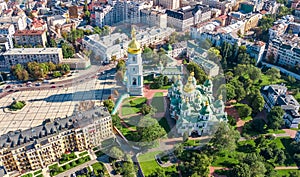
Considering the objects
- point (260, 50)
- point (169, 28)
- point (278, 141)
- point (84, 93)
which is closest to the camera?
point (278, 141)

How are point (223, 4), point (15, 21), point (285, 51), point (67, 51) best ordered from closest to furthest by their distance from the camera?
point (285, 51), point (67, 51), point (15, 21), point (223, 4)

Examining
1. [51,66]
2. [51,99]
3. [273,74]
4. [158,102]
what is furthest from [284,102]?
[51,66]

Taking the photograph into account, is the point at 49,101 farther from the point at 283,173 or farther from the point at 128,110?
the point at 283,173

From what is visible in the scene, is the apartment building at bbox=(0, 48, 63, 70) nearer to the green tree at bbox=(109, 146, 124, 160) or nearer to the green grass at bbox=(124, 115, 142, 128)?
the green grass at bbox=(124, 115, 142, 128)

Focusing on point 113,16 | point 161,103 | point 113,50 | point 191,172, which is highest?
point 113,16

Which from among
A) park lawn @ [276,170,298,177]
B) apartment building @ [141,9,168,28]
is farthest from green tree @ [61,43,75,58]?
park lawn @ [276,170,298,177]

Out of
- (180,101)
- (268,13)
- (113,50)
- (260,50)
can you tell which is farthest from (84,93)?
(268,13)

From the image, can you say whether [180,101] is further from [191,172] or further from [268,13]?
[268,13]
